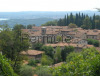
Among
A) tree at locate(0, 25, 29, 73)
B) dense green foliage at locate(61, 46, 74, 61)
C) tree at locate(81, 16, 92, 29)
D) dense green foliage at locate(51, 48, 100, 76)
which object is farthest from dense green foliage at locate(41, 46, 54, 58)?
tree at locate(81, 16, 92, 29)

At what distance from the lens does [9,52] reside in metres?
11.7

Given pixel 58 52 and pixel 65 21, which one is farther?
pixel 65 21

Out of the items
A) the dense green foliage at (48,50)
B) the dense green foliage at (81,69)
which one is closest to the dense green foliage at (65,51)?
the dense green foliage at (48,50)

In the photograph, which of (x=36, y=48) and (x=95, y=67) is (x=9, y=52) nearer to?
(x=95, y=67)

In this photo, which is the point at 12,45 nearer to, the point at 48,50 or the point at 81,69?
the point at 81,69

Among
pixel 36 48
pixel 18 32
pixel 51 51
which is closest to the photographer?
pixel 18 32

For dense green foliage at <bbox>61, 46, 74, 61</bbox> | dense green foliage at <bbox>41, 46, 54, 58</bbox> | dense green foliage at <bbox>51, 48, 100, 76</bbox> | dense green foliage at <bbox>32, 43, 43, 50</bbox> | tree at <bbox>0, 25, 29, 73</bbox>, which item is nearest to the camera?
dense green foliage at <bbox>51, 48, 100, 76</bbox>

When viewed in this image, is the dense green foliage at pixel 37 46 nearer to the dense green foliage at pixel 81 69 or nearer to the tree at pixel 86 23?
the dense green foliage at pixel 81 69

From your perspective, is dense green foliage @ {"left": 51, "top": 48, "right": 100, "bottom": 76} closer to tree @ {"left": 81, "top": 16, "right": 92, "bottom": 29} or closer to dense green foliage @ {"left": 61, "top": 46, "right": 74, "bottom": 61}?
dense green foliage @ {"left": 61, "top": 46, "right": 74, "bottom": 61}

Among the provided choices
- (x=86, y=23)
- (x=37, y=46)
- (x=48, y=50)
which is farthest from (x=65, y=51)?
(x=86, y=23)

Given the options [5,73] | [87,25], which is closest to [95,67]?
[5,73]

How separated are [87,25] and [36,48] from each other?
3230 centimetres

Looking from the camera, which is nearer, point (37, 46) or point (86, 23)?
point (37, 46)

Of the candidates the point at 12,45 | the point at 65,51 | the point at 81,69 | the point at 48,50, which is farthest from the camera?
the point at 65,51
